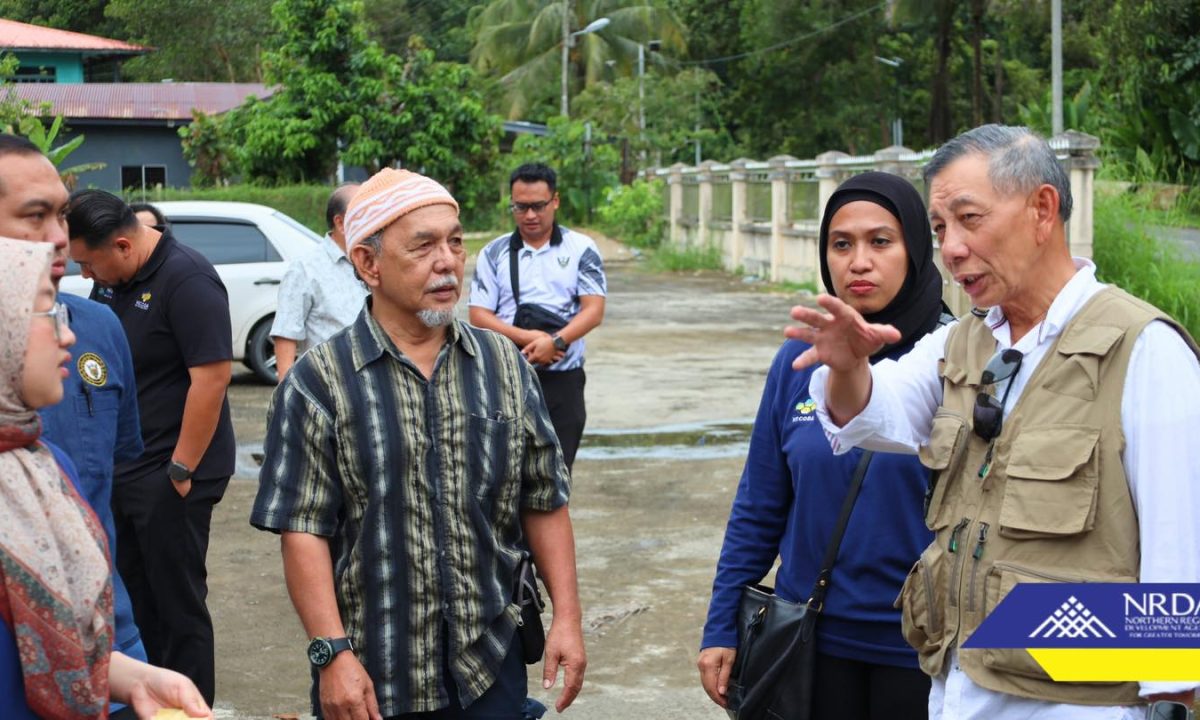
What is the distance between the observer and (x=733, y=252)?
96.3ft

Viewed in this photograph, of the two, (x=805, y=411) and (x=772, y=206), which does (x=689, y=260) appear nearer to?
(x=772, y=206)

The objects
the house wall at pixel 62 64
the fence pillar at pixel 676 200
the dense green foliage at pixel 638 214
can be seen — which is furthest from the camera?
the dense green foliage at pixel 638 214

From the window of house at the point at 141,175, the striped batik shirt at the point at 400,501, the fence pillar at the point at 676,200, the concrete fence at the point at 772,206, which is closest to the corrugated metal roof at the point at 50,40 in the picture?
the window of house at the point at 141,175

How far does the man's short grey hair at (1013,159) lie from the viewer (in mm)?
2766

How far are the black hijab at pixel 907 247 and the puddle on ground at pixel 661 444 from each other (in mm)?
7041

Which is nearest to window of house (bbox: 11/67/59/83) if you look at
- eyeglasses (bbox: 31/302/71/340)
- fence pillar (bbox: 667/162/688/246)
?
fence pillar (bbox: 667/162/688/246)

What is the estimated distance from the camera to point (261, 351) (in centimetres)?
1410

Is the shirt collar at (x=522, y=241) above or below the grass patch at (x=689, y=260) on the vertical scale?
above

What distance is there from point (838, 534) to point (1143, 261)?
1249cm

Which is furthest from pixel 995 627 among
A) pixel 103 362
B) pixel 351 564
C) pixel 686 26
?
pixel 686 26

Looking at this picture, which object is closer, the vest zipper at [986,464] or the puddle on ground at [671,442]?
the vest zipper at [986,464]

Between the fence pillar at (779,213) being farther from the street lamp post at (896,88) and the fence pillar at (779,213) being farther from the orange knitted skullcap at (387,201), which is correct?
the street lamp post at (896,88)

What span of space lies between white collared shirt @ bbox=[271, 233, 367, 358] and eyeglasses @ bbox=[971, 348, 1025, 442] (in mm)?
4101

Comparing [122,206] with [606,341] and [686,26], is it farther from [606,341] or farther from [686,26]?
[686,26]
